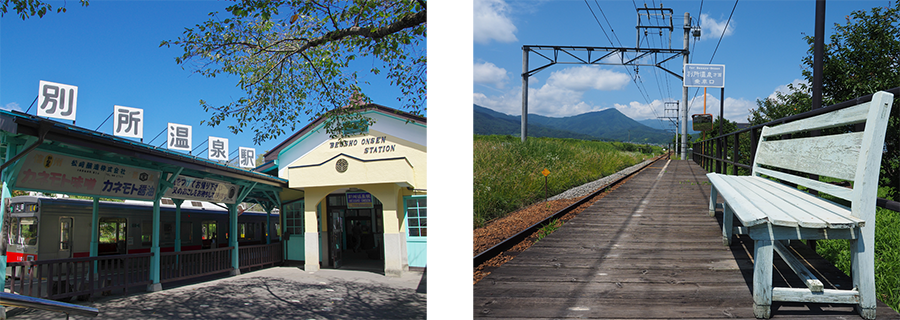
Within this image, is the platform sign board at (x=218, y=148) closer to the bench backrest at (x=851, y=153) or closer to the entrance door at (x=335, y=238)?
the entrance door at (x=335, y=238)

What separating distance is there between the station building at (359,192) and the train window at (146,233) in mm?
2825

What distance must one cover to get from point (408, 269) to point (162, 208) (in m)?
6.08

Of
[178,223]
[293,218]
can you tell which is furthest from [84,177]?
[293,218]

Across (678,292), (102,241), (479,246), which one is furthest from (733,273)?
(102,241)

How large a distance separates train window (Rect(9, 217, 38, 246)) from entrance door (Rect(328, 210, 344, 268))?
5280 millimetres

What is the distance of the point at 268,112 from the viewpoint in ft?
16.9

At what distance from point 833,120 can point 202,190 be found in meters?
9.06

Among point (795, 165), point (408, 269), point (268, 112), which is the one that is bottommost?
point (408, 269)

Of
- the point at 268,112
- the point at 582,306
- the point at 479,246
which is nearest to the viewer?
the point at 582,306

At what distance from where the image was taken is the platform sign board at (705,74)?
38.8ft

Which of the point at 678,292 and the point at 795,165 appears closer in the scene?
the point at 678,292

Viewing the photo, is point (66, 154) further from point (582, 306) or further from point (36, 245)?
point (582, 306)

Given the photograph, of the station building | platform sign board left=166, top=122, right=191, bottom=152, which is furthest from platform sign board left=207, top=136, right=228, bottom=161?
platform sign board left=166, top=122, right=191, bottom=152

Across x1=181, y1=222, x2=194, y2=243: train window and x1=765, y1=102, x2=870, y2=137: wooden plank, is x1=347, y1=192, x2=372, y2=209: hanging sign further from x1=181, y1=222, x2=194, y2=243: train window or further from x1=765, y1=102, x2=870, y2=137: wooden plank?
x1=765, y1=102, x2=870, y2=137: wooden plank
